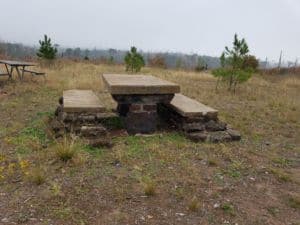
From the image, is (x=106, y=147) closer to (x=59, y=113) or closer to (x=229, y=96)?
(x=59, y=113)

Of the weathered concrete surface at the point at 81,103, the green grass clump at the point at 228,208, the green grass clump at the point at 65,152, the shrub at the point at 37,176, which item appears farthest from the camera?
the weathered concrete surface at the point at 81,103

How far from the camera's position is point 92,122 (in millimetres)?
5004

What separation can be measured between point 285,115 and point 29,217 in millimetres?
5863

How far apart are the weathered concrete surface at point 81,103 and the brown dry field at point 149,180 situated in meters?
0.48

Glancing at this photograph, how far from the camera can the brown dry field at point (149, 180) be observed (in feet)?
10.1

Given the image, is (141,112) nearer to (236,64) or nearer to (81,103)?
(81,103)

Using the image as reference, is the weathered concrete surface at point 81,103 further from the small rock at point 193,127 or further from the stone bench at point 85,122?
the small rock at point 193,127

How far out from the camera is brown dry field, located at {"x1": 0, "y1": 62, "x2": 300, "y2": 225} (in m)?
3.07

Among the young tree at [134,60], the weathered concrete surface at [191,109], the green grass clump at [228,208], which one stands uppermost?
the young tree at [134,60]

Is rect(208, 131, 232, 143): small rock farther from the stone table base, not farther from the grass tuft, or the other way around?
the grass tuft

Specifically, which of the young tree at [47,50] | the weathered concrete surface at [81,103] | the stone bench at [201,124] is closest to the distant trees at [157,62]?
the young tree at [47,50]

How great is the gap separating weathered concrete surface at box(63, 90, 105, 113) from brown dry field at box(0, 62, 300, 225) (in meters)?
0.48

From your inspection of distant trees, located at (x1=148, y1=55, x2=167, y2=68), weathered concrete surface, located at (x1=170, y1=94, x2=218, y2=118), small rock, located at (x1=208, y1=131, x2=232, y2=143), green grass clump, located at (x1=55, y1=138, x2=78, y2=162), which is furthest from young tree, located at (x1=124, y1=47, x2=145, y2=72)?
green grass clump, located at (x1=55, y1=138, x2=78, y2=162)

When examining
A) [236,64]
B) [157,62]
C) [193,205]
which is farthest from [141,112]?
[157,62]
